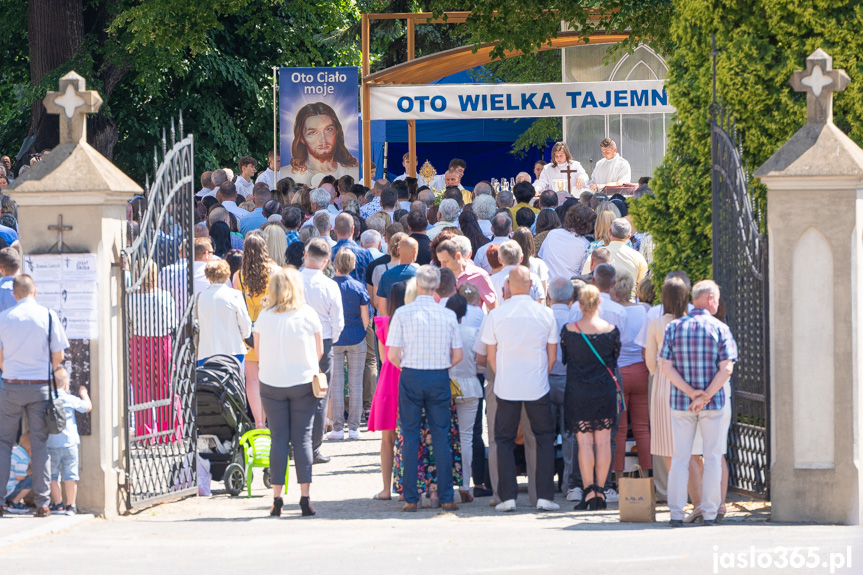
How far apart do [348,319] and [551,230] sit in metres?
2.34

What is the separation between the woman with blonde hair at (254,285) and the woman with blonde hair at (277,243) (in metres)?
1.22

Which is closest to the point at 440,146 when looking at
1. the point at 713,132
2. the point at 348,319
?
the point at 348,319

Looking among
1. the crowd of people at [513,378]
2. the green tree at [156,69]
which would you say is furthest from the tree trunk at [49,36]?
the crowd of people at [513,378]

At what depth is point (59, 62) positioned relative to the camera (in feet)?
91.0

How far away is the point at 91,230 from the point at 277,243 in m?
3.91

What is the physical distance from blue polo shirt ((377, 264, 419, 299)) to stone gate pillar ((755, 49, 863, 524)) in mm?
3346

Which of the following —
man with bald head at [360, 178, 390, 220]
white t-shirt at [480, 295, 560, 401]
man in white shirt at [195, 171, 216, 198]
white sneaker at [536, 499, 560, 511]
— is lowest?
white sneaker at [536, 499, 560, 511]

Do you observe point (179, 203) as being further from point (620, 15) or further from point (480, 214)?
point (620, 15)

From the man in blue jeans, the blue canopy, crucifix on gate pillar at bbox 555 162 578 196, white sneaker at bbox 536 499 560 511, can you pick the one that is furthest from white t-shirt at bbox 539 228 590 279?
the blue canopy

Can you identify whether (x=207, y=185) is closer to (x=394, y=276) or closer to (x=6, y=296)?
(x=394, y=276)

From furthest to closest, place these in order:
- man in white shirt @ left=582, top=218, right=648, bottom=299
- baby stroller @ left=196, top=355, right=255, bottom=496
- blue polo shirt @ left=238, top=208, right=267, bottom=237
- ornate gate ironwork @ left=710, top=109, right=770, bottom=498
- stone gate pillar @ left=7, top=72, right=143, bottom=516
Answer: blue polo shirt @ left=238, top=208, right=267, bottom=237 → man in white shirt @ left=582, top=218, right=648, bottom=299 → baby stroller @ left=196, top=355, right=255, bottom=496 → ornate gate ironwork @ left=710, top=109, right=770, bottom=498 → stone gate pillar @ left=7, top=72, right=143, bottom=516

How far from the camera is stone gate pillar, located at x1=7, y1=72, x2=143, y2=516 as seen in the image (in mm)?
9461

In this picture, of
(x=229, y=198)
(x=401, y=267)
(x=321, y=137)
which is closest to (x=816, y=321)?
(x=401, y=267)

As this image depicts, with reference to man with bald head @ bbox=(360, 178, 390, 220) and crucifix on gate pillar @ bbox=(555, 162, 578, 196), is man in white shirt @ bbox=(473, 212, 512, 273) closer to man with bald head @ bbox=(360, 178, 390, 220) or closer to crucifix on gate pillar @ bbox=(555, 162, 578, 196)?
man with bald head @ bbox=(360, 178, 390, 220)
